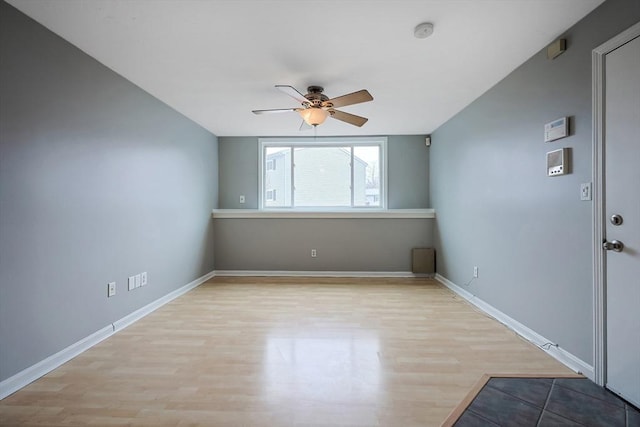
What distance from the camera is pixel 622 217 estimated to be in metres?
1.65

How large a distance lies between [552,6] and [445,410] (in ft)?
A: 8.25

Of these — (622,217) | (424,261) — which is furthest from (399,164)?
(622,217)

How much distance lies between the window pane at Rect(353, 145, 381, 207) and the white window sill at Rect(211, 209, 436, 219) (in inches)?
12.4

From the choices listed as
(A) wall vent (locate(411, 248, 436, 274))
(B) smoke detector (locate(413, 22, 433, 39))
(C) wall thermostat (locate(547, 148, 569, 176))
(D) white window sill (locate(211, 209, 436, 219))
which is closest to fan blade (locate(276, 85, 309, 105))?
(B) smoke detector (locate(413, 22, 433, 39))

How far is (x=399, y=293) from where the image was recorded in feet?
12.4

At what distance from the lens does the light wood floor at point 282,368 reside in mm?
1577

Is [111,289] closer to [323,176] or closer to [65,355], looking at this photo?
[65,355]

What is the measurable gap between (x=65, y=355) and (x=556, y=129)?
13.1 ft

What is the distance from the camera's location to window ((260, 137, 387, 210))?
16.1ft

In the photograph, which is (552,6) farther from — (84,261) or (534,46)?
(84,261)

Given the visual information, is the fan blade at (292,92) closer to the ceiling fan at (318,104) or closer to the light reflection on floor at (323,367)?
the ceiling fan at (318,104)

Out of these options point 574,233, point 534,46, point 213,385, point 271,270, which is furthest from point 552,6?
point 271,270

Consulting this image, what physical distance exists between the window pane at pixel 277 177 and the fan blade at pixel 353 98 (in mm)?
2347

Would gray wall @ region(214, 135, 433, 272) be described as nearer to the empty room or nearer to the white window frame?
the white window frame
